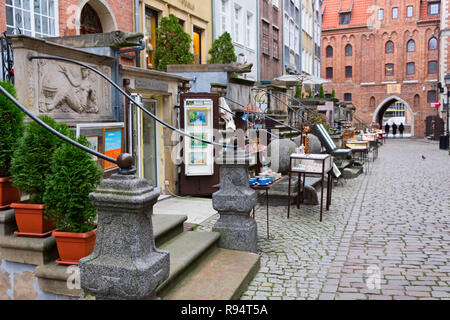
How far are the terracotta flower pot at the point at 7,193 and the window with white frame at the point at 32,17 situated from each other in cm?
434

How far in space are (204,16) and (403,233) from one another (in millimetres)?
11600

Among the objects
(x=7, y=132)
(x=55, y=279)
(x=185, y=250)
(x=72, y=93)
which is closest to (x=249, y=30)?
(x=72, y=93)

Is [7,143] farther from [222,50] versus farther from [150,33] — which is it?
[222,50]

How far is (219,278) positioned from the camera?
205 inches

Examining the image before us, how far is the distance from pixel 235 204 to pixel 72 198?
2.37m

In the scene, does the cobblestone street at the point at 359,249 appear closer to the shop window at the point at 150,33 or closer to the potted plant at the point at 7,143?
the potted plant at the point at 7,143

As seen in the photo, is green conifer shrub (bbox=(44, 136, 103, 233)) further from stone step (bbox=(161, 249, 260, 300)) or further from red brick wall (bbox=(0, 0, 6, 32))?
red brick wall (bbox=(0, 0, 6, 32))

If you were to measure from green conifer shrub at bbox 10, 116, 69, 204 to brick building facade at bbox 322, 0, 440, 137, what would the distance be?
1962 inches

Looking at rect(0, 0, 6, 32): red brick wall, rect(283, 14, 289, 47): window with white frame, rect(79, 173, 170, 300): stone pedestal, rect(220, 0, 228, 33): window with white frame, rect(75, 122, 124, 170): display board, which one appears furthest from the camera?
rect(283, 14, 289, 47): window with white frame

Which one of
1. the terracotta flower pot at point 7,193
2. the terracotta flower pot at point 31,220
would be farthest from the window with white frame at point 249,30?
the terracotta flower pot at point 31,220

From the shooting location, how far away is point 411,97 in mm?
52375

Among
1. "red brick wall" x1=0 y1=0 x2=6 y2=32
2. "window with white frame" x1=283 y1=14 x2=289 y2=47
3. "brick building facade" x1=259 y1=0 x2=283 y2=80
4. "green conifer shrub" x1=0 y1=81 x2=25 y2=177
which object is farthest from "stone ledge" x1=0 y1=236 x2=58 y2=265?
"window with white frame" x1=283 y1=14 x2=289 y2=47

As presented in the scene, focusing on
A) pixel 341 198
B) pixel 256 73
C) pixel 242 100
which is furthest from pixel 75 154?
pixel 256 73

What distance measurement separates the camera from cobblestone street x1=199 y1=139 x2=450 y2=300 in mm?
5316
